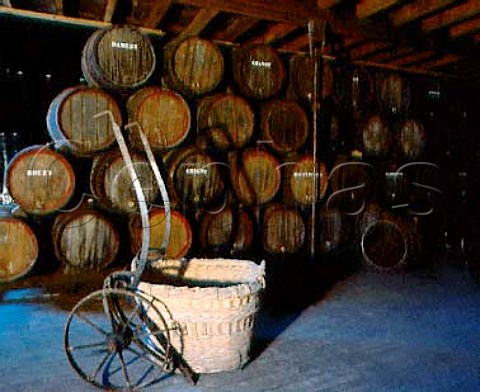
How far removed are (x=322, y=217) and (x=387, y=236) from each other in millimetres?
983

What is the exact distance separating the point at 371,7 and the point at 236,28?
1546 mm

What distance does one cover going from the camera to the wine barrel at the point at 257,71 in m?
5.01

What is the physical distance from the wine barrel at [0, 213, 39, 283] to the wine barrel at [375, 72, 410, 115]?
15.4 feet

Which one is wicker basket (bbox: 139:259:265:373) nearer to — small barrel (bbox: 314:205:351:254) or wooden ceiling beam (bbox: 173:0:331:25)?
wooden ceiling beam (bbox: 173:0:331:25)

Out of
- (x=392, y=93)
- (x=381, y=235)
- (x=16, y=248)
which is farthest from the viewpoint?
(x=392, y=93)

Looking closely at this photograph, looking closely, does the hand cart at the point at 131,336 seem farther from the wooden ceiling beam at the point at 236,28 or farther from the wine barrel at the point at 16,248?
the wooden ceiling beam at the point at 236,28

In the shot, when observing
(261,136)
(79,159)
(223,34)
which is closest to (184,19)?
(223,34)

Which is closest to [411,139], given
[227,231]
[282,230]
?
[282,230]

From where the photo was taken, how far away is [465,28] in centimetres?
531

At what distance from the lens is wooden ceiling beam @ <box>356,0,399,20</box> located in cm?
448

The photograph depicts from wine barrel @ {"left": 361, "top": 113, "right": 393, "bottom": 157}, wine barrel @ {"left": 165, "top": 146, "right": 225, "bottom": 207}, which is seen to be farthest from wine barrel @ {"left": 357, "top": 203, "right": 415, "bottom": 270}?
wine barrel @ {"left": 165, "top": 146, "right": 225, "bottom": 207}

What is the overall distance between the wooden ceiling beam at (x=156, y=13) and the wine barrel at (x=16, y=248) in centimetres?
253

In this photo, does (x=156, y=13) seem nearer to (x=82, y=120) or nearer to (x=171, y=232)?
(x=82, y=120)

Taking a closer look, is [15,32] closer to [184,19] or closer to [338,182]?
[184,19]
